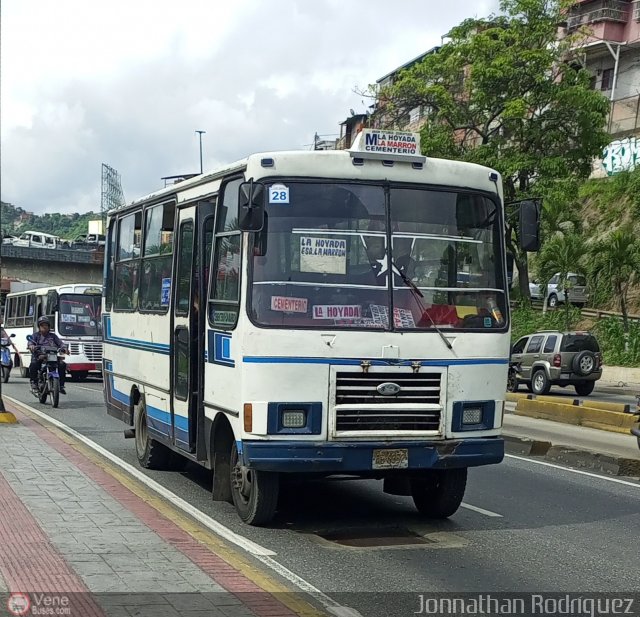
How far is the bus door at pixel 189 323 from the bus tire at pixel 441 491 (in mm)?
2175

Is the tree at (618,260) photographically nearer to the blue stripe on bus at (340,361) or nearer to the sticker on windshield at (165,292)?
the sticker on windshield at (165,292)

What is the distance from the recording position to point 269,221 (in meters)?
8.66

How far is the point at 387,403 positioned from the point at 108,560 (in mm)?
2673

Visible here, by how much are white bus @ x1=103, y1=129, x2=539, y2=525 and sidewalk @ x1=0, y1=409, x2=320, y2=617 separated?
1051 millimetres

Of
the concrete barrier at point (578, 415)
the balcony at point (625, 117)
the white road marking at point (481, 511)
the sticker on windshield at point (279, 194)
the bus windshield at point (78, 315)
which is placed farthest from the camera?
the balcony at point (625, 117)

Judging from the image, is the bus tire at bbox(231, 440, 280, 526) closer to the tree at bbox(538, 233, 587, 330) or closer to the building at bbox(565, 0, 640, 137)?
the tree at bbox(538, 233, 587, 330)

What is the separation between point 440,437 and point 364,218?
6.40ft

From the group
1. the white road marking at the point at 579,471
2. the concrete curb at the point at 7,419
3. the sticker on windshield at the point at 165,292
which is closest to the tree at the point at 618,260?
the white road marking at the point at 579,471

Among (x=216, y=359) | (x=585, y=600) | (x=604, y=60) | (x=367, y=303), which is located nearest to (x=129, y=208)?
(x=216, y=359)

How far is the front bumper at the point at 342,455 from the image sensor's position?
8312mm

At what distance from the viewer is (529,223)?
9305mm

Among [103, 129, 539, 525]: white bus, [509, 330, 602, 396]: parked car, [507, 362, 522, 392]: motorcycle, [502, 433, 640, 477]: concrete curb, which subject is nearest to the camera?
[103, 129, 539, 525]: white bus

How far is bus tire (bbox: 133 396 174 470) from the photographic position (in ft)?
39.9

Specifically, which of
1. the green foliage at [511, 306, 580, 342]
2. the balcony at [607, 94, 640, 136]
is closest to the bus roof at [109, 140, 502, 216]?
the green foliage at [511, 306, 580, 342]
